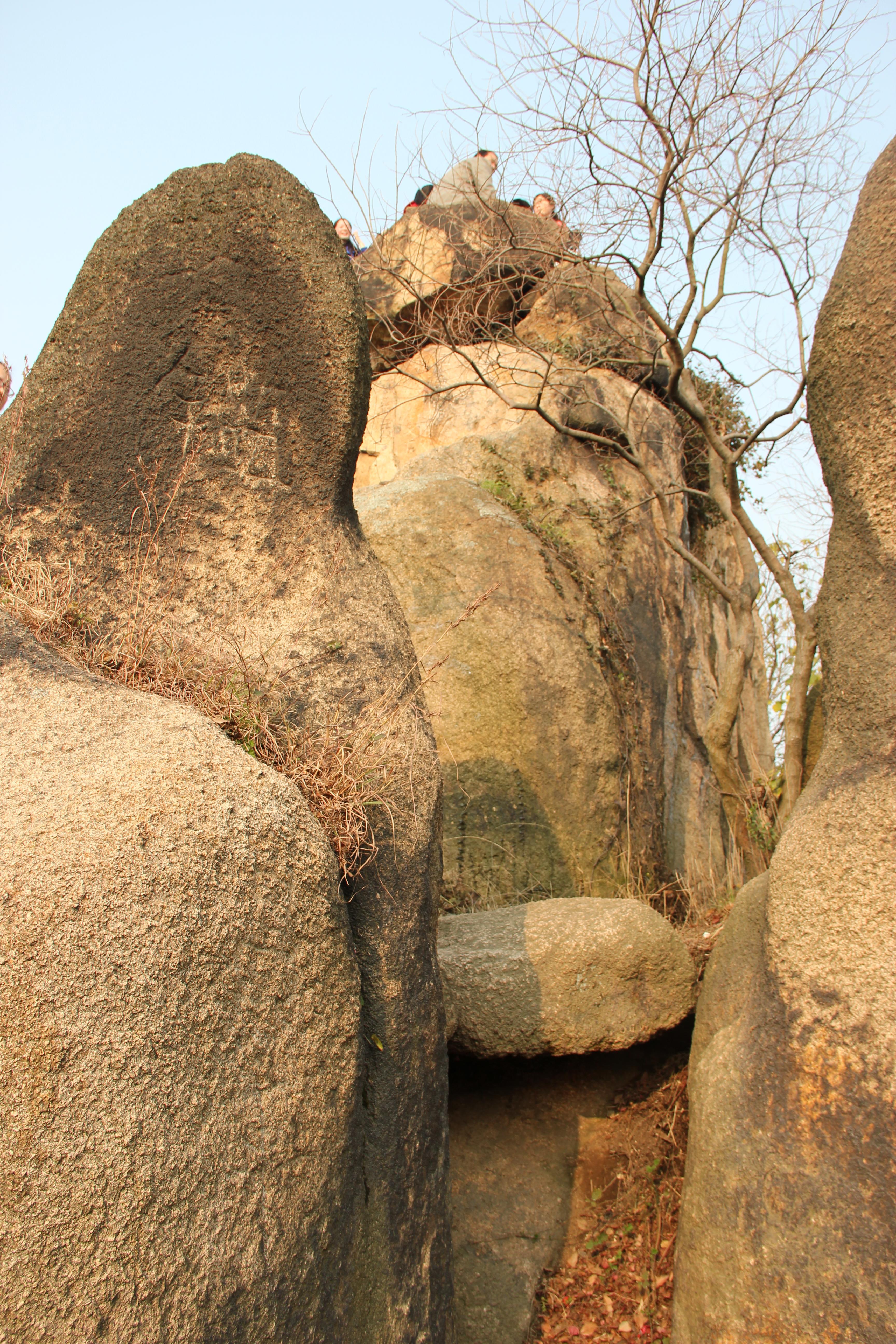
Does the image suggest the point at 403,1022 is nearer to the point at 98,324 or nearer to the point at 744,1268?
the point at 744,1268

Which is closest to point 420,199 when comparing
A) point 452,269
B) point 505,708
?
point 452,269

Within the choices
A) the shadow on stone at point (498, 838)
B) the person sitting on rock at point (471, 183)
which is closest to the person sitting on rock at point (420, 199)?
the person sitting on rock at point (471, 183)

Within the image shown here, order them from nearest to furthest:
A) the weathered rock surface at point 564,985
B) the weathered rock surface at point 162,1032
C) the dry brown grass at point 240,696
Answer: the weathered rock surface at point 162,1032
the dry brown grass at point 240,696
the weathered rock surface at point 564,985

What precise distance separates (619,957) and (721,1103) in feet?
2.70

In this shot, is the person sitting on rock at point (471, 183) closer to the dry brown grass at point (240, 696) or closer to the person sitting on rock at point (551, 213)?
the person sitting on rock at point (551, 213)

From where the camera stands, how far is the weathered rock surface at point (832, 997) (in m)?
2.72

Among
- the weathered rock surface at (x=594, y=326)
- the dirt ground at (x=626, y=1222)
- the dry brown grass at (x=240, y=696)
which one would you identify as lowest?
the dirt ground at (x=626, y=1222)

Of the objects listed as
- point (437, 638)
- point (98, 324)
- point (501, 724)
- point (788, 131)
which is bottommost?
point (501, 724)

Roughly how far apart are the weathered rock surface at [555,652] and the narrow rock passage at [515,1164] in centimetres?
130

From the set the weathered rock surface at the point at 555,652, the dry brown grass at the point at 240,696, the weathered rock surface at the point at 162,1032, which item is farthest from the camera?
the weathered rock surface at the point at 555,652

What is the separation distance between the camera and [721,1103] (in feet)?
10.3

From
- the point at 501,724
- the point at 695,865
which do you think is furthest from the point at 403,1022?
the point at 695,865

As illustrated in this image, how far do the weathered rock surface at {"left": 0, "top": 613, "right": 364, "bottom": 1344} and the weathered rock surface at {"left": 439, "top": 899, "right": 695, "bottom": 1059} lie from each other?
1.50m

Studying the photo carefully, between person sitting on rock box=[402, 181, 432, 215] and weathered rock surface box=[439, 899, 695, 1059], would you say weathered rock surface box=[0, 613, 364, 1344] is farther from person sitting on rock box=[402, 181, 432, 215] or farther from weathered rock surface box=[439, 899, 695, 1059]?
person sitting on rock box=[402, 181, 432, 215]
